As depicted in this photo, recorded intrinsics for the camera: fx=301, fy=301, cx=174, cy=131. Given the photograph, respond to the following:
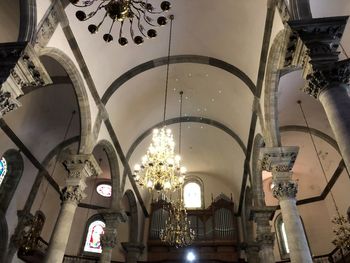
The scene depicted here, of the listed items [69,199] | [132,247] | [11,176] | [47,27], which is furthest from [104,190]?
[47,27]

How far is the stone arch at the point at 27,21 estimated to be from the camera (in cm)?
625

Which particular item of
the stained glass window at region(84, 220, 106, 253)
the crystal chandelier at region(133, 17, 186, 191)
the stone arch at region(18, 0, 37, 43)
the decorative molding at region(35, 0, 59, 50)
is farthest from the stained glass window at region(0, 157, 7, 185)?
the stone arch at region(18, 0, 37, 43)

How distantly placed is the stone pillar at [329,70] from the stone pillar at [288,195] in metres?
3.01

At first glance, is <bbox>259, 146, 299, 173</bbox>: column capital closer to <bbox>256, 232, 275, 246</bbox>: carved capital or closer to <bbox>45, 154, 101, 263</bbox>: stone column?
<bbox>256, 232, 275, 246</bbox>: carved capital

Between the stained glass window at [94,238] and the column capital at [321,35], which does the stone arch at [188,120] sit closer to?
the stained glass window at [94,238]

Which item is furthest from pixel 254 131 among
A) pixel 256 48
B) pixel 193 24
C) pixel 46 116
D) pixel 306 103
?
pixel 46 116

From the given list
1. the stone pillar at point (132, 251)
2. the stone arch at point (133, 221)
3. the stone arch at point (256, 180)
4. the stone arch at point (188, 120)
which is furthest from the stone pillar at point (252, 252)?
the stone arch at point (133, 221)

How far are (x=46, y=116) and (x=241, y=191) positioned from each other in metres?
10.1

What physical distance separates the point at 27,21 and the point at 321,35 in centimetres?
585

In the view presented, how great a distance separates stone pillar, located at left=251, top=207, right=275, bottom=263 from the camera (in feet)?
35.5

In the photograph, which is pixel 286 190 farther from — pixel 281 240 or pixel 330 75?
pixel 281 240

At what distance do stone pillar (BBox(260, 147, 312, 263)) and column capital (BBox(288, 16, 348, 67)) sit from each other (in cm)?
333

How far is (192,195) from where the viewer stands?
18.0 meters

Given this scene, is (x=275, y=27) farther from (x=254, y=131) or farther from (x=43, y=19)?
(x=43, y=19)
